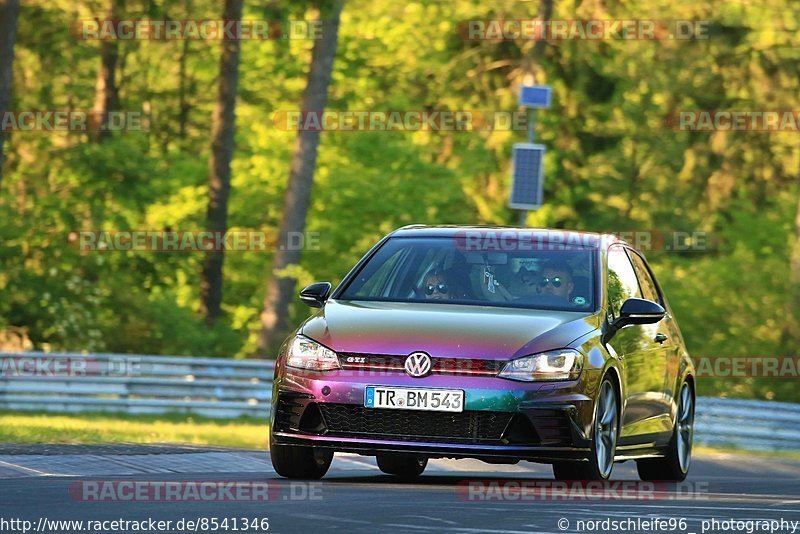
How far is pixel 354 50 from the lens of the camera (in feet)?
158

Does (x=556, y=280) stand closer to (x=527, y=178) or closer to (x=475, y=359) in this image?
(x=475, y=359)

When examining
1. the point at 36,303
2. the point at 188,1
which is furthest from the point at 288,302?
the point at 188,1

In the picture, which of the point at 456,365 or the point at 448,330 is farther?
the point at 448,330

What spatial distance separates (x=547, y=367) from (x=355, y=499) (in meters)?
1.52

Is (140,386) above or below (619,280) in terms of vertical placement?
below

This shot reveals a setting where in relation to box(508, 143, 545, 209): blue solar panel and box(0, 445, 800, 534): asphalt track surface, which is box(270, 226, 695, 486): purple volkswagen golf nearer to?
box(0, 445, 800, 534): asphalt track surface

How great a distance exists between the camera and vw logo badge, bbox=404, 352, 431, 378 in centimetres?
1179

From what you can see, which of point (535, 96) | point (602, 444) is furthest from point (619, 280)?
point (535, 96)

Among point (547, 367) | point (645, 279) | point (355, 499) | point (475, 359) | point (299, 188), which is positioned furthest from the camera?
point (299, 188)

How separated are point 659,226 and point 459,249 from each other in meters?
40.2

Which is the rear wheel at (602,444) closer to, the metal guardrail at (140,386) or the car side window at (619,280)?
the car side window at (619,280)

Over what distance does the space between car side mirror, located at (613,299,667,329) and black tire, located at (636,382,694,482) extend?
2.01 meters

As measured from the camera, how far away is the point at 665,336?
14.5 metres

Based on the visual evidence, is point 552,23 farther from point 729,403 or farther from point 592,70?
point 729,403
